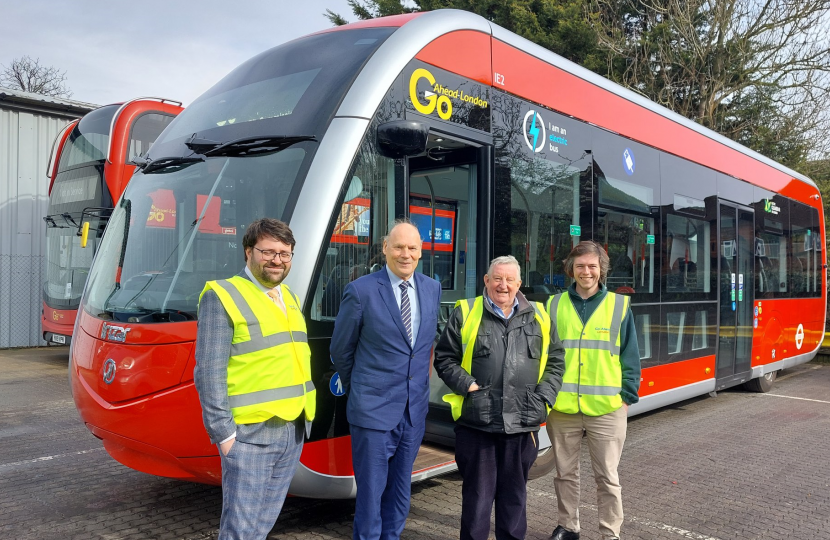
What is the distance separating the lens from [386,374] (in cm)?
327

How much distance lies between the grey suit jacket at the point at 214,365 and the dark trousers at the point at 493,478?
4.20 ft

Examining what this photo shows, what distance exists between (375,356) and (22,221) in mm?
14608

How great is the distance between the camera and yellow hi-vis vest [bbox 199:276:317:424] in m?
2.75

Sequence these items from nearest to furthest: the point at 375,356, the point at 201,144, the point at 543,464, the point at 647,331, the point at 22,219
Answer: the point at 375,356 → the point at 201,144 → the point at 543,464 → the point at 647,331 → the point at 22,219

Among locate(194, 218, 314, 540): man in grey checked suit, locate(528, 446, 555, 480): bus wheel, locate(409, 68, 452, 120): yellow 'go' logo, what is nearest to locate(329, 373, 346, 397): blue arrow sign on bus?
locate(194, 218, 314, 540): man in grey checked suit

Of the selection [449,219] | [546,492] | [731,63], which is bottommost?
[546,492]

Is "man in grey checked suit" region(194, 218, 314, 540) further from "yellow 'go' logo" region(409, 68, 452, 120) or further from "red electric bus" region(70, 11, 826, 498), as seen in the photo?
"yellow 'go' logo" region(409, 68, 452, 120)

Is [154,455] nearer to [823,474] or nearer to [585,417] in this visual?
[585,417]

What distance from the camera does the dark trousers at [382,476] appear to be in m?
3.25

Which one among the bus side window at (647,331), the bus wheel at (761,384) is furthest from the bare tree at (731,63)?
the bus side window at (647,331)

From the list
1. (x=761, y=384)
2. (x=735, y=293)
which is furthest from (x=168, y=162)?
(x=761, y=384)

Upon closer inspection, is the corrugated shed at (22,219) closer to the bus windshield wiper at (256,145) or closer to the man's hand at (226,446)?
the bus windshield wiper at (256,145)

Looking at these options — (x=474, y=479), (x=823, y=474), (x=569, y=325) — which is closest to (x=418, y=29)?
(x=569, y=325)

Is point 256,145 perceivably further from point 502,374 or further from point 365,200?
point 502,374
